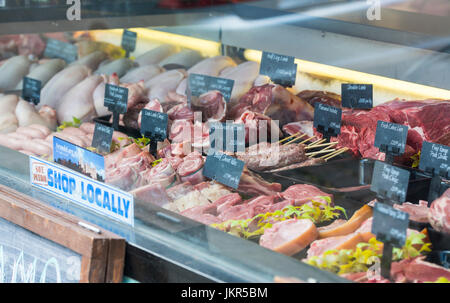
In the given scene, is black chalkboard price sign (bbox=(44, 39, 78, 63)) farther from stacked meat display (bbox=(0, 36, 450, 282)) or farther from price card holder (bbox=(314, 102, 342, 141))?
price card holder (bbox=(314, 102, 342, 141))

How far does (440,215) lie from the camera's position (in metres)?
2.20

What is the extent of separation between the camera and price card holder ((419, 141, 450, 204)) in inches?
98.8

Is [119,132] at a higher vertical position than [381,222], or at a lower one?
lower

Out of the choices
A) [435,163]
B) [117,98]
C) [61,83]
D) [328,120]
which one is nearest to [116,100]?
[117,98]

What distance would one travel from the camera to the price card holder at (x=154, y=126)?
3059mm

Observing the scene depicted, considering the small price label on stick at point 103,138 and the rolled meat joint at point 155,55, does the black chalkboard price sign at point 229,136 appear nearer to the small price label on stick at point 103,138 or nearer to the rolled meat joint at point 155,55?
the small price label on stick at point 103,138

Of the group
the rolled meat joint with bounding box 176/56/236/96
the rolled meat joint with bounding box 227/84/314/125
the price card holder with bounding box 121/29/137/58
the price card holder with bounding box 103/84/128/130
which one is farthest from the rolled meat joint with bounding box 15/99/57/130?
the price card holder with bounding box 121/29/137/58

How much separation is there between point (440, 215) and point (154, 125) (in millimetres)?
1477

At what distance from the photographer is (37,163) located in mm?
2512

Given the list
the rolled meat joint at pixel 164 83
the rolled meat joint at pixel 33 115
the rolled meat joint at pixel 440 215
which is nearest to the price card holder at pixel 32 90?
the rolled meat joint at pixel 33 115

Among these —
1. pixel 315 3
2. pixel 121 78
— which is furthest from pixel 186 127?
pixel 315 3

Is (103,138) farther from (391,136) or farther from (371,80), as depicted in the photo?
(371,80)
